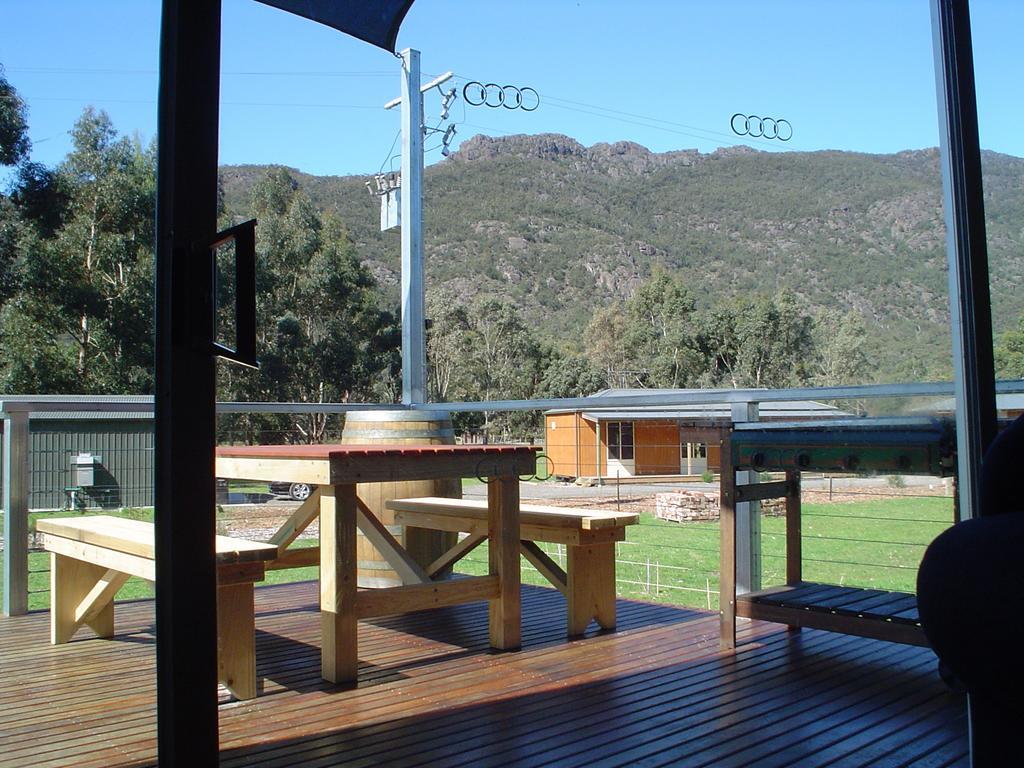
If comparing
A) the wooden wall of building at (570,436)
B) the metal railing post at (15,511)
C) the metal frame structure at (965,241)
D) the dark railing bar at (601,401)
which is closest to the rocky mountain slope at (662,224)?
the wooden wall of building at (570,436)

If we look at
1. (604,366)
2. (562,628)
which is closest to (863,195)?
(604,366)

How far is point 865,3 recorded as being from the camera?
84.1ft

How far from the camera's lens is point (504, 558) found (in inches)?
112

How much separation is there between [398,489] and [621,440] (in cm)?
1106

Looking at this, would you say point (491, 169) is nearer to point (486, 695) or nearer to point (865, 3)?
point (865, 3)

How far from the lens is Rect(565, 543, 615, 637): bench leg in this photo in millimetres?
3023

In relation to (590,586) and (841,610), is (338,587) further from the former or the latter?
(841,610)

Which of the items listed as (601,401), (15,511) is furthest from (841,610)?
(15,511)

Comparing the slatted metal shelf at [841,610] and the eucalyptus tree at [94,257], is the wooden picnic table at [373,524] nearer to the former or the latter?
the slatted metal shelf at [841,610]

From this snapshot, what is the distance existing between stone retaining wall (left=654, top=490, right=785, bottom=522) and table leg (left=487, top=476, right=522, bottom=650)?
9.40 meters

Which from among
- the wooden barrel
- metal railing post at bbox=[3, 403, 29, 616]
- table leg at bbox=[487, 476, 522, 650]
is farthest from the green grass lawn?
table leg at bbox=[487, 476, 522, 650]

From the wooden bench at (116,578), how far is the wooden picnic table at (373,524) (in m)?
0.24

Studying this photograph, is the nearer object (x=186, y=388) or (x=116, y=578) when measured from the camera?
(x=186, y=388)

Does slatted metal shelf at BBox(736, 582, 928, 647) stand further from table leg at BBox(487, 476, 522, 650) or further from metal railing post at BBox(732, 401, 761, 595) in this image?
table leg at BBox(487, 476, 522, 650)
